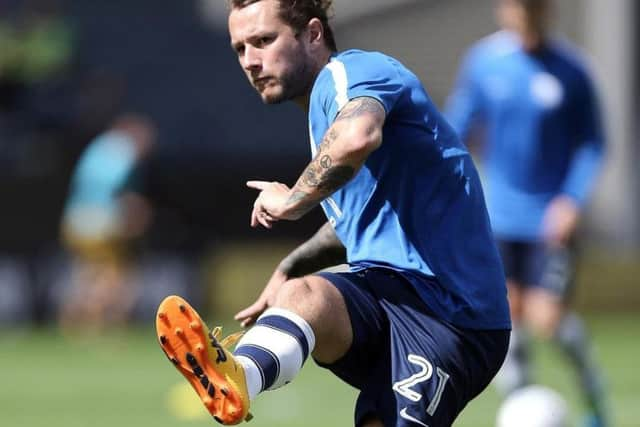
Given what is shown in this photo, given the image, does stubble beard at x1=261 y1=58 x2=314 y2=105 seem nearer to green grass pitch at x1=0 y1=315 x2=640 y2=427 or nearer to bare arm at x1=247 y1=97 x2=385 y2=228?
bare arm at x1=247 y1=97 x2=385 y2=228

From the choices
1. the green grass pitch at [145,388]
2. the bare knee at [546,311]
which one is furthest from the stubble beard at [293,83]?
the green grass pitch at [145,388]

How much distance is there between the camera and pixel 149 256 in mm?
17891

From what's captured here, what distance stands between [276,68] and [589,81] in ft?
14.8

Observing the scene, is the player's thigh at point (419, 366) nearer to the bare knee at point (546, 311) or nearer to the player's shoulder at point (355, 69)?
the player's shoulder at point (355, 69)

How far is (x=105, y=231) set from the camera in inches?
707

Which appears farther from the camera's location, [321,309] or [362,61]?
[362,61]

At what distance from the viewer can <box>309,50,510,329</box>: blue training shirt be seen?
204 inches

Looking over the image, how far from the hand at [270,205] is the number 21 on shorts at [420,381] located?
65 cm

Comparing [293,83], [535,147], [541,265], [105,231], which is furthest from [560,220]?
[105,231]

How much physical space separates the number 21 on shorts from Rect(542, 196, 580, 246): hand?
4180mm

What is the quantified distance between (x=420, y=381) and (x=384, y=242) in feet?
1.60

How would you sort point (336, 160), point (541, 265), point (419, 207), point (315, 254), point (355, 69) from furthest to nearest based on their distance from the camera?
point (541, 265)
point (315, 254)
point (419, 207)
point (355, 69)
point (336, 160)

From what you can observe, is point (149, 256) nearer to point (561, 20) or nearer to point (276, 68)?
point (561, 20)

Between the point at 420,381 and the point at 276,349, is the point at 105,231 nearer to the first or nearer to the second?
the point at 420,381
